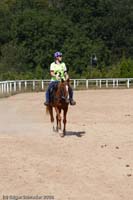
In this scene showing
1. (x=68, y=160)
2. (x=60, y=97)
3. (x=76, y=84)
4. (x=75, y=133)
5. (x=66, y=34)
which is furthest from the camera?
(x=66, y=34)

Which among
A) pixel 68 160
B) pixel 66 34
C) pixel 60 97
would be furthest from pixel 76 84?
pixel 68 160

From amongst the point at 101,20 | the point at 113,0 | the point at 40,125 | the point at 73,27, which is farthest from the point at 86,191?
the point at 113,0

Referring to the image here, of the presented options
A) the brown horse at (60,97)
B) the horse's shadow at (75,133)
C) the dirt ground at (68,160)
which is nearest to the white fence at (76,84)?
the dirt ground at (68,160)

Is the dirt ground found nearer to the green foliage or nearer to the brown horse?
the brown horse

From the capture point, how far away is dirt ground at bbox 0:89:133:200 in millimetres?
9422

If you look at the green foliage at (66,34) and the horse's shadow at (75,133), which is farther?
the green foliage at (66,34)

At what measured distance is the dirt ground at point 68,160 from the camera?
9.42 meters

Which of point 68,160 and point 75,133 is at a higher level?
point 68,160

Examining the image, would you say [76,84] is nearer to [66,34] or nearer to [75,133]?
→ [66,34]

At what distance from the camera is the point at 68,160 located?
12.5 m

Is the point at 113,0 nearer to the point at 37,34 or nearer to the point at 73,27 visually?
the point at 73,27

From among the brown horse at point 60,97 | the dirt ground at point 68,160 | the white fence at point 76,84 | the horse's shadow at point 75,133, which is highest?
the brown horse at point 60,97

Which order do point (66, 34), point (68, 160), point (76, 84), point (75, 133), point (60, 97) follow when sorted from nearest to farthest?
point (68, 160)
point (60, 97)
point (75, 133)
point (76, 84)
point (66, 34)

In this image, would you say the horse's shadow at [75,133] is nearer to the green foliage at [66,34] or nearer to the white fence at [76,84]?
the white fence at [76,84]
